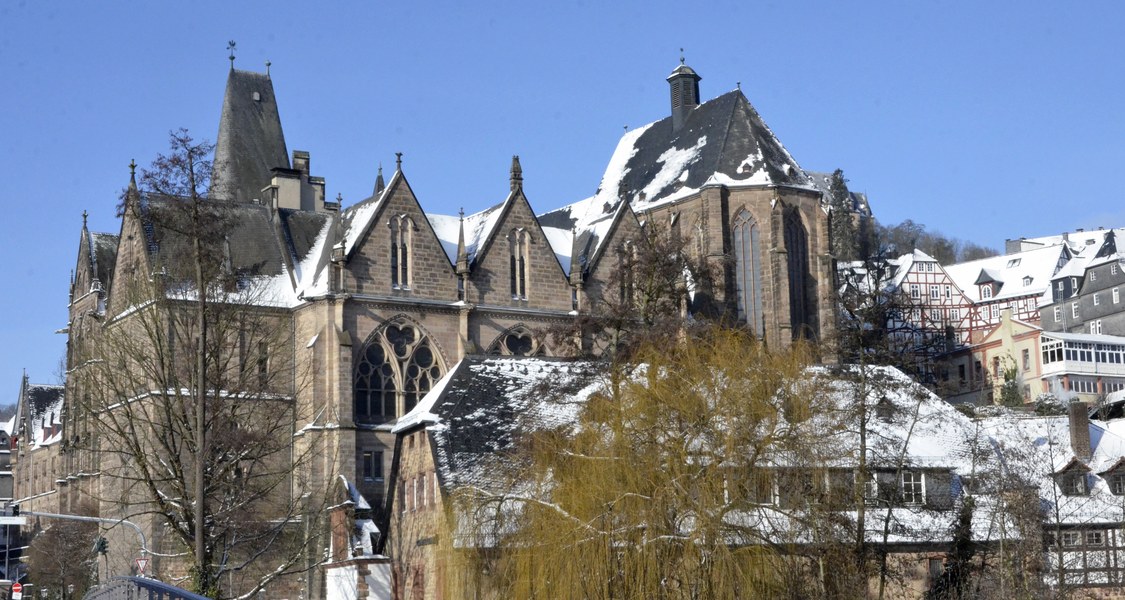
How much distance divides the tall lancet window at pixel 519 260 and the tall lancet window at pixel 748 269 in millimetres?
11369

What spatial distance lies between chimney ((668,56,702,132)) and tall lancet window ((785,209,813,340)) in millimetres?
9731

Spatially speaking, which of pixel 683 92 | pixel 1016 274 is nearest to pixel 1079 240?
pixel 1016 274

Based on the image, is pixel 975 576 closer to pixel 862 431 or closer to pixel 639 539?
pixel 862 431

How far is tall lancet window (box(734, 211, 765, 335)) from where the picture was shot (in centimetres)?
7012

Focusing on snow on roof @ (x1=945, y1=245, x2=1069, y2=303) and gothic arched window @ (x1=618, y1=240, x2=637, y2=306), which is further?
snow on roof @ (x1=945, y1=245, x2=1069, y2=303)

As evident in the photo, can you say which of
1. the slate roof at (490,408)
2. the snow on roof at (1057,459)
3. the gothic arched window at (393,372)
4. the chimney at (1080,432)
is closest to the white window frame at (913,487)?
the snow on roof at (1057,459)

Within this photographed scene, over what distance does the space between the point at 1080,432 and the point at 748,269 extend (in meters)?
22.5

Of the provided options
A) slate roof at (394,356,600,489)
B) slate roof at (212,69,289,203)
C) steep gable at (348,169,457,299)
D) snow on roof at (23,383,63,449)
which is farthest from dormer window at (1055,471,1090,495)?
snow on roof at (23,383,63,449)

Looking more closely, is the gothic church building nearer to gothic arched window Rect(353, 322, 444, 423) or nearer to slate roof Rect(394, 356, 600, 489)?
gothic arched window Rect(353, 322, 444, 423)

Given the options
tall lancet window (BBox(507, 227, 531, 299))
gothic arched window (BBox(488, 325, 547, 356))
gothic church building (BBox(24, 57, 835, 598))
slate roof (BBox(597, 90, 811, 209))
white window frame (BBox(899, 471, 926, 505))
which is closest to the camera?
white window frame (BBox(899, 471, 926, 505))

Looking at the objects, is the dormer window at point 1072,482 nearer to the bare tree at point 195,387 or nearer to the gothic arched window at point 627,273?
the gothic arched window at point 627,273

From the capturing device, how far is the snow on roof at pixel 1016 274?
123375 millimetres

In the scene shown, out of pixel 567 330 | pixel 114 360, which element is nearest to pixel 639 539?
pixel 114 360

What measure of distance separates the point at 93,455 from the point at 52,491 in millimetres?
25930
